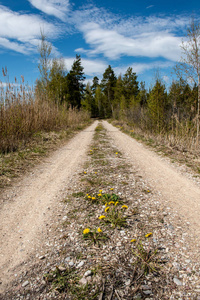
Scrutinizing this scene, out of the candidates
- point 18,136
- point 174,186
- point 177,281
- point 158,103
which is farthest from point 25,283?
point 158,103

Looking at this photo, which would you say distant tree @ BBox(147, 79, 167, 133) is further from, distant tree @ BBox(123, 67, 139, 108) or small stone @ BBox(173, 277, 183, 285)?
distant tree @ BBox(123, 67, 139, 108)

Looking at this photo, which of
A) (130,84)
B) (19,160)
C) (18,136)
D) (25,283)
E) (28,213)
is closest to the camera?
(25,283)

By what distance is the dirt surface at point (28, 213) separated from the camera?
87.7 inches

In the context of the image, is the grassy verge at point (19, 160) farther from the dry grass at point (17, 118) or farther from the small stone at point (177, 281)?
the small stone at point (177, 281)

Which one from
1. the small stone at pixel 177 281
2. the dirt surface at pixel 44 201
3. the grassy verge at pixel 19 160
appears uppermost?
the grassy verge at pixel 19 160

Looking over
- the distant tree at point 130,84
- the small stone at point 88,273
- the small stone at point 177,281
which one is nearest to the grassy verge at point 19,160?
the small stone at point 88,273

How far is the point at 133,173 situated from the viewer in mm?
5172

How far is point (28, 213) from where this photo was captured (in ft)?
10.3

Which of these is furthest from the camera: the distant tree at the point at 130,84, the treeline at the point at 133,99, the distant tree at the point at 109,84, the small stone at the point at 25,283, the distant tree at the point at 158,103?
the distant tree at the point at 109,84

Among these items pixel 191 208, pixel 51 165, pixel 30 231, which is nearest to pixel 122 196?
pixel 191 208

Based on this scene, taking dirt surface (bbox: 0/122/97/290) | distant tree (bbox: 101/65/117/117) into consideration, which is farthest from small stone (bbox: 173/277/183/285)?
distant tree (bbox: 101/65/117/117)

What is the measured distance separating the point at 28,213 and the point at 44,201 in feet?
1.49

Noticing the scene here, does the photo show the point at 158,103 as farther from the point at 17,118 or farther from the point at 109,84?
the point at 109,84

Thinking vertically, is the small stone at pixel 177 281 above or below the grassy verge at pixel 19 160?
below
